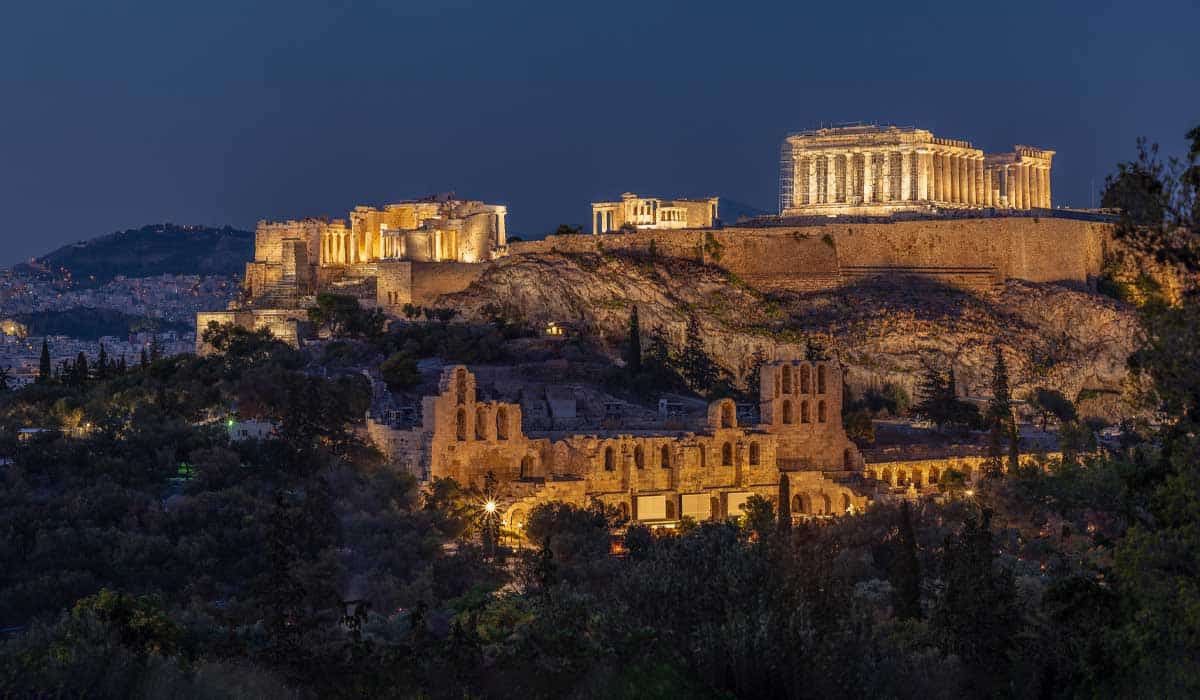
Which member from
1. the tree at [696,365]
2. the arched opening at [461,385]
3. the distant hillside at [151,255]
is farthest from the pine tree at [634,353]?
the distant hillside at [151,255]

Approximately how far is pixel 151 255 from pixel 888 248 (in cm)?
8381

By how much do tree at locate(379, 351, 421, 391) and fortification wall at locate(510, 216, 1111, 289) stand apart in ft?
61.4

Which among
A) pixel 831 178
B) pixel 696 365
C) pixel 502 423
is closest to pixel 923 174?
pixel 831 178

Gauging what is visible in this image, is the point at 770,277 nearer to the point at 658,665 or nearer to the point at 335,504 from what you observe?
the point at 335,504

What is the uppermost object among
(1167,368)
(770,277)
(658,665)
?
(770,277)

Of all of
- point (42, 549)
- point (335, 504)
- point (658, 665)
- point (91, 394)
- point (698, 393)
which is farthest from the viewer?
point (698, 393)

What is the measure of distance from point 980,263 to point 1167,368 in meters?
48.4

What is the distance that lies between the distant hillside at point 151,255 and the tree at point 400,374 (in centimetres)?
7975

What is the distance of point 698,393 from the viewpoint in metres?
53.6

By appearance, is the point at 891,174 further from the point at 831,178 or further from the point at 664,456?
the point at 664,456

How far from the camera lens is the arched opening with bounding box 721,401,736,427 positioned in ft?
133

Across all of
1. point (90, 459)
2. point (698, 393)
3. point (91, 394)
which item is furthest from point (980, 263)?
point (90, 459)

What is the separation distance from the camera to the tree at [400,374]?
1885 inches

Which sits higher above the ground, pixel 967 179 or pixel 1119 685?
pixel 967 179
